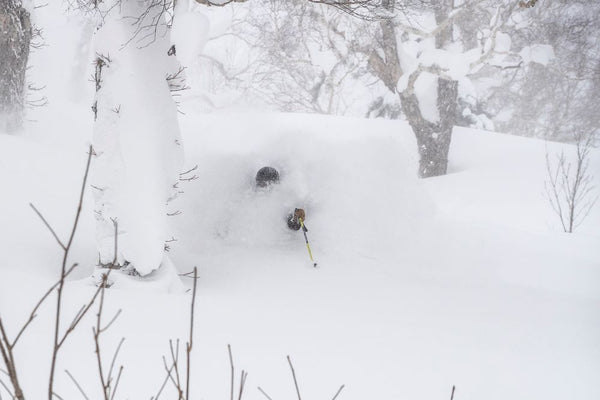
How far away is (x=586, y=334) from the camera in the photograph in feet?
11.2

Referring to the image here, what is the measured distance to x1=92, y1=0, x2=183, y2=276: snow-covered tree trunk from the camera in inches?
142

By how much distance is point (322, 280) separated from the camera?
183 inches

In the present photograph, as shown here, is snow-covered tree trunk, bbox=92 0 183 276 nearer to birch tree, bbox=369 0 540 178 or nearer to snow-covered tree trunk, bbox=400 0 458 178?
birch tree, bbox=369 0 540 178

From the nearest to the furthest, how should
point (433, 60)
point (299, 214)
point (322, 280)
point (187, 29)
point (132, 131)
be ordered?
point (187, 29), point (132, 131), point (322, 280), point (299, 214), point (433, 60)

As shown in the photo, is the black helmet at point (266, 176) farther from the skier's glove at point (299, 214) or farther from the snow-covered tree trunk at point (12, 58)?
the snow-covered tree trunk at point (12, 58)

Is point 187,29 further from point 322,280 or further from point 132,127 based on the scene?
point 322,280

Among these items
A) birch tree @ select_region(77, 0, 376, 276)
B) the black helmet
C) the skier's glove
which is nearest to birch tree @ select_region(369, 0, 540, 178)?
the black helmet

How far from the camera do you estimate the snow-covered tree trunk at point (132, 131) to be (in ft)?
11.8

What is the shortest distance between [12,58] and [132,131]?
15.0 feet

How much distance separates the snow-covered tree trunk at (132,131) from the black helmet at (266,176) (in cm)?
241

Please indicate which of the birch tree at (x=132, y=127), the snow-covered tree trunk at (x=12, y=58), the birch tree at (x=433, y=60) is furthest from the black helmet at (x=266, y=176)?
the snow-covered tree trunk at (x=12, y=58)

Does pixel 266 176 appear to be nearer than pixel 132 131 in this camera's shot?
No

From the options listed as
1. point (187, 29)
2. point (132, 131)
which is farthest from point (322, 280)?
point (187, 29)

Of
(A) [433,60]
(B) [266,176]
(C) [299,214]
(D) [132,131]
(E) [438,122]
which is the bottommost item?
(C) [299,214]
